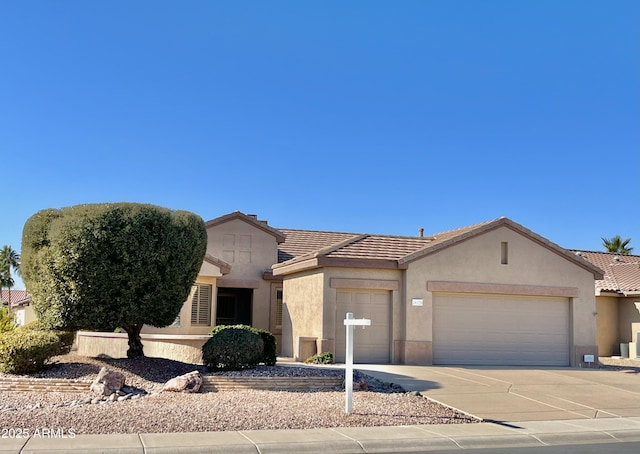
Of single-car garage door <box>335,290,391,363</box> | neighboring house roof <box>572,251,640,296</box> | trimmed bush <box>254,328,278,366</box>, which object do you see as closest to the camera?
trimmed bush <box>254,328,278,366</box>

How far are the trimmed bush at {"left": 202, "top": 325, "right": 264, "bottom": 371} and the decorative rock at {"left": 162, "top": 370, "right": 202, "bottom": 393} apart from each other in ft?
4.77

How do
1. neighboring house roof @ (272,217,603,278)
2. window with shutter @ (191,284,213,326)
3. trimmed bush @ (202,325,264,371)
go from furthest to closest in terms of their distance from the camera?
window with shutter @ (191,284,213,326) → neighboring house roof @ (272,217,603,278) → trimmed bush @ (202,325,264,371)

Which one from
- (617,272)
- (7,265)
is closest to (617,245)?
(617,272)

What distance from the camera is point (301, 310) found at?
22281 mm

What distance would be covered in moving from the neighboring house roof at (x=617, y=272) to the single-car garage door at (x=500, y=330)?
614 cm

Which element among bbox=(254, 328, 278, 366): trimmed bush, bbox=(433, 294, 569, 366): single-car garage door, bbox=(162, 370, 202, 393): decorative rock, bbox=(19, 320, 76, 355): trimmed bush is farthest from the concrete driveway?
bbox=(19, 320, 76, 355): trimmed bush

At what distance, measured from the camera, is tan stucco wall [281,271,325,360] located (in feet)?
67.8

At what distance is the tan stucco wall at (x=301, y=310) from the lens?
20672mm

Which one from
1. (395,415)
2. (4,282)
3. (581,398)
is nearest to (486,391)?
(581,398)

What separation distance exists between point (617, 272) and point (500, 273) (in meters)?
11.4

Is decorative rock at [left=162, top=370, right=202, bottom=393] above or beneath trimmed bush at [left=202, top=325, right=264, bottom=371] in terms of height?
beneath

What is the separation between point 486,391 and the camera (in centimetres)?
1502

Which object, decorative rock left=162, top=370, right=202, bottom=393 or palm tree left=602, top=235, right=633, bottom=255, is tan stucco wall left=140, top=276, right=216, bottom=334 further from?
palm tree left=602, top=235, right=633, bottom=255

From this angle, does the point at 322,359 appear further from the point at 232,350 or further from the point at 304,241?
the point at 304,241
